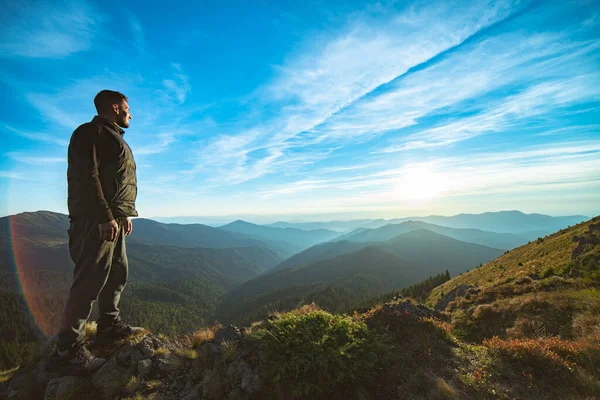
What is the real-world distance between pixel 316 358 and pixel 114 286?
4.97 meters

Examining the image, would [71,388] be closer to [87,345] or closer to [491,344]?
[87,345]

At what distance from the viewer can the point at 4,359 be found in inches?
3418

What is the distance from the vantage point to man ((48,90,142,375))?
14.9 ft

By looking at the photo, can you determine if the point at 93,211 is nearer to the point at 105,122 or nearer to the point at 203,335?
the point at 105,122

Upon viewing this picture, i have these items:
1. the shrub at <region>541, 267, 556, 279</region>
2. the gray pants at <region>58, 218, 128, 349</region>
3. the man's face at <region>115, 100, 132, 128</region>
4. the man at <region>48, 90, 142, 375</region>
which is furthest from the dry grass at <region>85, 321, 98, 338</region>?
the shrub at <region>541, 267, 556, 279</region>

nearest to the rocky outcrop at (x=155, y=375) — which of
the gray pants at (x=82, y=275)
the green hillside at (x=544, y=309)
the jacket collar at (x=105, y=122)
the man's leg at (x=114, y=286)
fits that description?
the man's leg at (x=114, y=286)

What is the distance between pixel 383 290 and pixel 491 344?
214m

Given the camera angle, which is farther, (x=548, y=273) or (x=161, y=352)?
(x=548, y=273)

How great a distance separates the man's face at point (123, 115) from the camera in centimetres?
550

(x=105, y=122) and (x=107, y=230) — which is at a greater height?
(x=105, y=122)

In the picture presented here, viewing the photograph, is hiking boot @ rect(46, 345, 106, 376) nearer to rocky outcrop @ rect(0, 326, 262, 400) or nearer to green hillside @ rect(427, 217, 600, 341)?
rocky outcrop @ rect(0, 326, 262, 400)

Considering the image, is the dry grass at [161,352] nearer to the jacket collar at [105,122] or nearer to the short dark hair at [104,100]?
the jacket collar at [105,122]

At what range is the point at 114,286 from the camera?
5824 millimetres

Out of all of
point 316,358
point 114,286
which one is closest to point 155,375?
point 114,286
